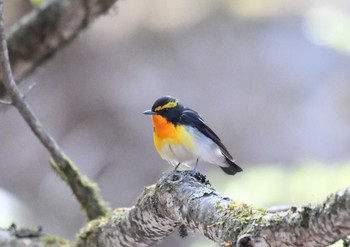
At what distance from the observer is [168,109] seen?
302cm

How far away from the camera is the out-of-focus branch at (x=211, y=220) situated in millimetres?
1313

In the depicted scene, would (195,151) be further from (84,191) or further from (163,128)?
(84,191)

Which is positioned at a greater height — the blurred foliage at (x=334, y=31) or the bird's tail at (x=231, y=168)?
the blurred foliage at (x=334, y=31)

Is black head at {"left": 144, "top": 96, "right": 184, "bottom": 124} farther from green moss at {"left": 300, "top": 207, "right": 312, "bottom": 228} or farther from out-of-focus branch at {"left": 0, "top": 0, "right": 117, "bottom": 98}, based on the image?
green moss at {"left": 300, "top": 207, "right": 312, "bottom": 228}

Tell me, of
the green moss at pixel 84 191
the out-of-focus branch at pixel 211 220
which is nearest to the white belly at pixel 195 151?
the out-of-focus branch at pixel 211 220

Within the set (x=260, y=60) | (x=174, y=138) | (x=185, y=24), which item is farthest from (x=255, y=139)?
(x=174, y=138)

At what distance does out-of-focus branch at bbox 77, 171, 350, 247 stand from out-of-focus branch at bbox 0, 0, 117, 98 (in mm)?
1239

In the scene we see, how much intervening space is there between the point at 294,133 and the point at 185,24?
8.64 ft

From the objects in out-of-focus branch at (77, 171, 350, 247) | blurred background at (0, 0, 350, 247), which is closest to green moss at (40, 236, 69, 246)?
out-of-focus branch at (77, 171, 350, 247)

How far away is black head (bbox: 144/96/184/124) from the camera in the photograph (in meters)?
2.99

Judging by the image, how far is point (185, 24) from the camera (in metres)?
10.7

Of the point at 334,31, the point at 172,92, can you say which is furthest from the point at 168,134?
the point at 172,92

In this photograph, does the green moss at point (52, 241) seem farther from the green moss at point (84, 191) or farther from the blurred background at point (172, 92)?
the blurred background at point (172, 92)

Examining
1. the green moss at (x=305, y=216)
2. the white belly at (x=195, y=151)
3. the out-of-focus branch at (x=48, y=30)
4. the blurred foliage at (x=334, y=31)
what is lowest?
the green moss at (x=305, y=216)
